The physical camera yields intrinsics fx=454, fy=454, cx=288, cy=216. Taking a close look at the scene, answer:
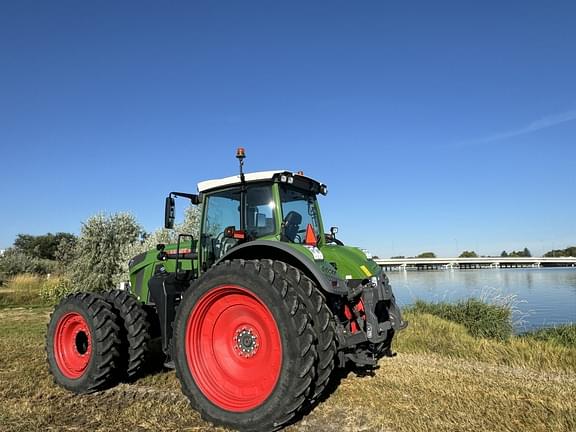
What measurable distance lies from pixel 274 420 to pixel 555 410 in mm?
2545

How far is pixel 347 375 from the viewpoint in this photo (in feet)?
18.5

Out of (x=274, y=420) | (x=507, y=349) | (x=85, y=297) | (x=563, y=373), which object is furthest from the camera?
(x=507, y=349)

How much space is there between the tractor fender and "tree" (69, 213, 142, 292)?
15.6 meters

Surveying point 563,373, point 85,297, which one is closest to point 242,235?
point 85,297

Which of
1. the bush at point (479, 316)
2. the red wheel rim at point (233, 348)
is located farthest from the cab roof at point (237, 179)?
the bush at point (479, 316)

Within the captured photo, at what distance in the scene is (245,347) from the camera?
441 centimetres

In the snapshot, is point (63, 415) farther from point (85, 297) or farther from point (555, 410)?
point (555, 410)

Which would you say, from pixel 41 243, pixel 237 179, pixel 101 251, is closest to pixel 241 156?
pixel 237 179

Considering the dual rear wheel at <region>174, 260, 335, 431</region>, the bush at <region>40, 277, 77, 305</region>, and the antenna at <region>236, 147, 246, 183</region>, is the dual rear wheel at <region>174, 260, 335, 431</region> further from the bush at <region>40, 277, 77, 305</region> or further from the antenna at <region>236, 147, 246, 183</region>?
the bush at <region>40, 277, 77, 305</region>

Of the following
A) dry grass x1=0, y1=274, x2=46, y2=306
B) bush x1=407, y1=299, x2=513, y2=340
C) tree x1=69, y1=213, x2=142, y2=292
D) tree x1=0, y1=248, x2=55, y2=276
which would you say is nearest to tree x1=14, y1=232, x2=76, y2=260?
tree x1=0, y1=248, x2=55, y2=276

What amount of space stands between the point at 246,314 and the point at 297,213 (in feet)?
5.43

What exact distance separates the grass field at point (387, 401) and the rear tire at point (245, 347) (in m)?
0.33

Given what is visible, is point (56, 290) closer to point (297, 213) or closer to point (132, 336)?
point (132, 336)

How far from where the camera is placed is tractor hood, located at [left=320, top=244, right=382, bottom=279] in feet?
16.4
